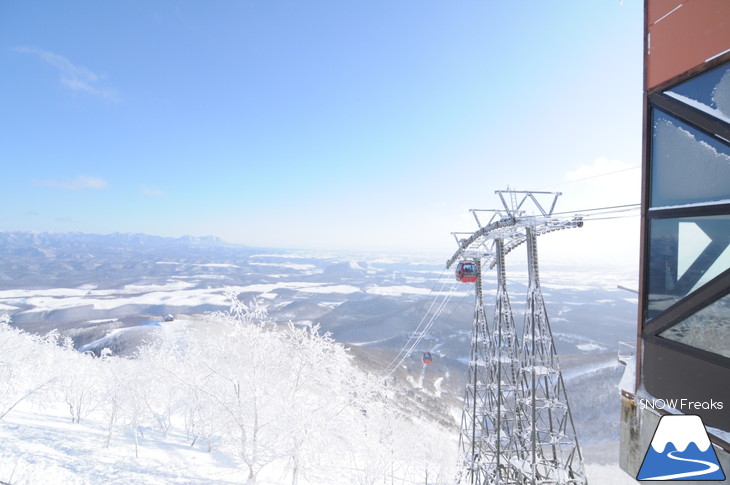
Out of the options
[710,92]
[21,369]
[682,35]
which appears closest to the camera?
[710,92]

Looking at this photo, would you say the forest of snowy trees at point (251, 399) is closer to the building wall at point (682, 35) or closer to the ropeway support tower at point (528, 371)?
the ropeway support tower at point (528, 371)

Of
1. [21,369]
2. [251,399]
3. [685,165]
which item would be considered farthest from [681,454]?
[21,369]

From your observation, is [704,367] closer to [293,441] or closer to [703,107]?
[703,107]

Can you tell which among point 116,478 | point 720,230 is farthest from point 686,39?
point 116,478

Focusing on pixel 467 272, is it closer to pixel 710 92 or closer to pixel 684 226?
pixel 684 226

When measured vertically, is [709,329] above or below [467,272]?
above

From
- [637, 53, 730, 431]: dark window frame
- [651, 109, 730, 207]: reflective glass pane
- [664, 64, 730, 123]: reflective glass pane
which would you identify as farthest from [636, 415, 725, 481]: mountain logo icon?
[664, 64, 730, 123]: reflective glass pane
